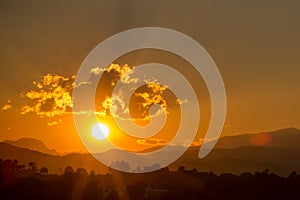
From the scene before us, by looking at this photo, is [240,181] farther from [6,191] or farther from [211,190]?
[6,191]

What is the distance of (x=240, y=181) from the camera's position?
200 m

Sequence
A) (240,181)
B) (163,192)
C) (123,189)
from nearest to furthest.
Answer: (163,192)
(123,189)
(240,181)

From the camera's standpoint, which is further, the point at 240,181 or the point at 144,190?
the point at 240,181

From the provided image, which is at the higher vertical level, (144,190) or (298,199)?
(144,190)

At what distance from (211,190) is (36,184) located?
63.3 meters

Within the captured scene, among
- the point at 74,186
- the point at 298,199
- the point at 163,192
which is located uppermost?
the point at 74,186

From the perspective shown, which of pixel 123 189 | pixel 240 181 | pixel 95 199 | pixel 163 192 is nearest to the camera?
pixel 95 199

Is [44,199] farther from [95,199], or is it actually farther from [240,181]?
[240,181]

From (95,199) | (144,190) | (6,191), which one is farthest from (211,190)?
(6,191)

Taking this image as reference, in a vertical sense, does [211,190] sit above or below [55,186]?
below

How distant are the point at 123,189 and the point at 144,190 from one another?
12.2 m

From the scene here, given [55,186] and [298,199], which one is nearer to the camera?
[298,199]

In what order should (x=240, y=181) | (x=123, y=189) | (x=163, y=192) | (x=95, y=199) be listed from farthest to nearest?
(x=240, y=181), (x=123, y=189), (x=163, y=192), (x=95, y=199)

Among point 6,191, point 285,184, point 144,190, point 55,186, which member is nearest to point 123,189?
point 144,190
